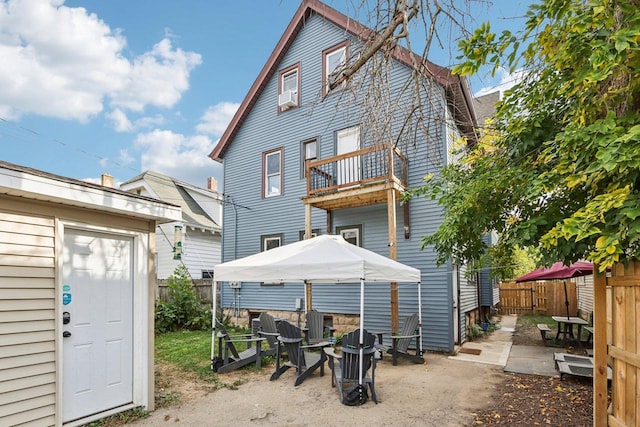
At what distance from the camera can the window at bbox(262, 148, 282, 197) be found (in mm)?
11649

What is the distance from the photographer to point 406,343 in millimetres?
7445

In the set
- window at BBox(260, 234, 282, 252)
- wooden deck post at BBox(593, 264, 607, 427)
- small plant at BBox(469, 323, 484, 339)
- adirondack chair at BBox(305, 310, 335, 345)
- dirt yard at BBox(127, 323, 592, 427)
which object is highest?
window at BBox(260, 234, 282, 252)

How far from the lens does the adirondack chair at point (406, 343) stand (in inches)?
283

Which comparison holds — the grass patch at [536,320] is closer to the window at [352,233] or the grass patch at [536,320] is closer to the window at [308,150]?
the window at [352,233]

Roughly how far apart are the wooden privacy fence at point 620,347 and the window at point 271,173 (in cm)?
901

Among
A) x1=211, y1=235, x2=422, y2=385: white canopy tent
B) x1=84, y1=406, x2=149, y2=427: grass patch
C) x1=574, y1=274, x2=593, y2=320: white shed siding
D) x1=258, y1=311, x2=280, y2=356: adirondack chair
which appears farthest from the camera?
x1=574, y1=274, x2=593, y2=320: white shed siding

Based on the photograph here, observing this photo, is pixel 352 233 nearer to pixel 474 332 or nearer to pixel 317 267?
pixel 474 332

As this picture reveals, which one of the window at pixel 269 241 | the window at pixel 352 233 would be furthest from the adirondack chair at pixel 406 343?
the window at pixel 269 241

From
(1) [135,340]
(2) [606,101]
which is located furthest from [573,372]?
(1) [135,340]

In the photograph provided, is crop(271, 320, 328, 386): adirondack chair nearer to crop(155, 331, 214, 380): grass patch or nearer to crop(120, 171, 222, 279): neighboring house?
crop(155, 331, 214, 380): grass patch

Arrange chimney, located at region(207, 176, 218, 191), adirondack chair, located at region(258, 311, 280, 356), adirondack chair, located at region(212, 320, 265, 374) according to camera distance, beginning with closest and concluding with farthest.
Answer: adirondack chair, located at region(212, 320, 265, 374) < adirondack chair, located at region(258, 311, 280, 356) < chimney, located at region(207, 176, 218, 191)

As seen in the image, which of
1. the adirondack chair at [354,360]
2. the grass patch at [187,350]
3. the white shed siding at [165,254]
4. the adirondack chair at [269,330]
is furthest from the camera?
the white shed siding at [165,254]

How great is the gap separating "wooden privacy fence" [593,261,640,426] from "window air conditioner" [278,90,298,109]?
928 centimetres

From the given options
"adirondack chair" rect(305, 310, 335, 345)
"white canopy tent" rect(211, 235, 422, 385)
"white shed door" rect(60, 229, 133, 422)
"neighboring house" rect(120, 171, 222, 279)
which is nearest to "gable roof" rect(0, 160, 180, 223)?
"white shed door" rect(60, 229, 133, 422)
